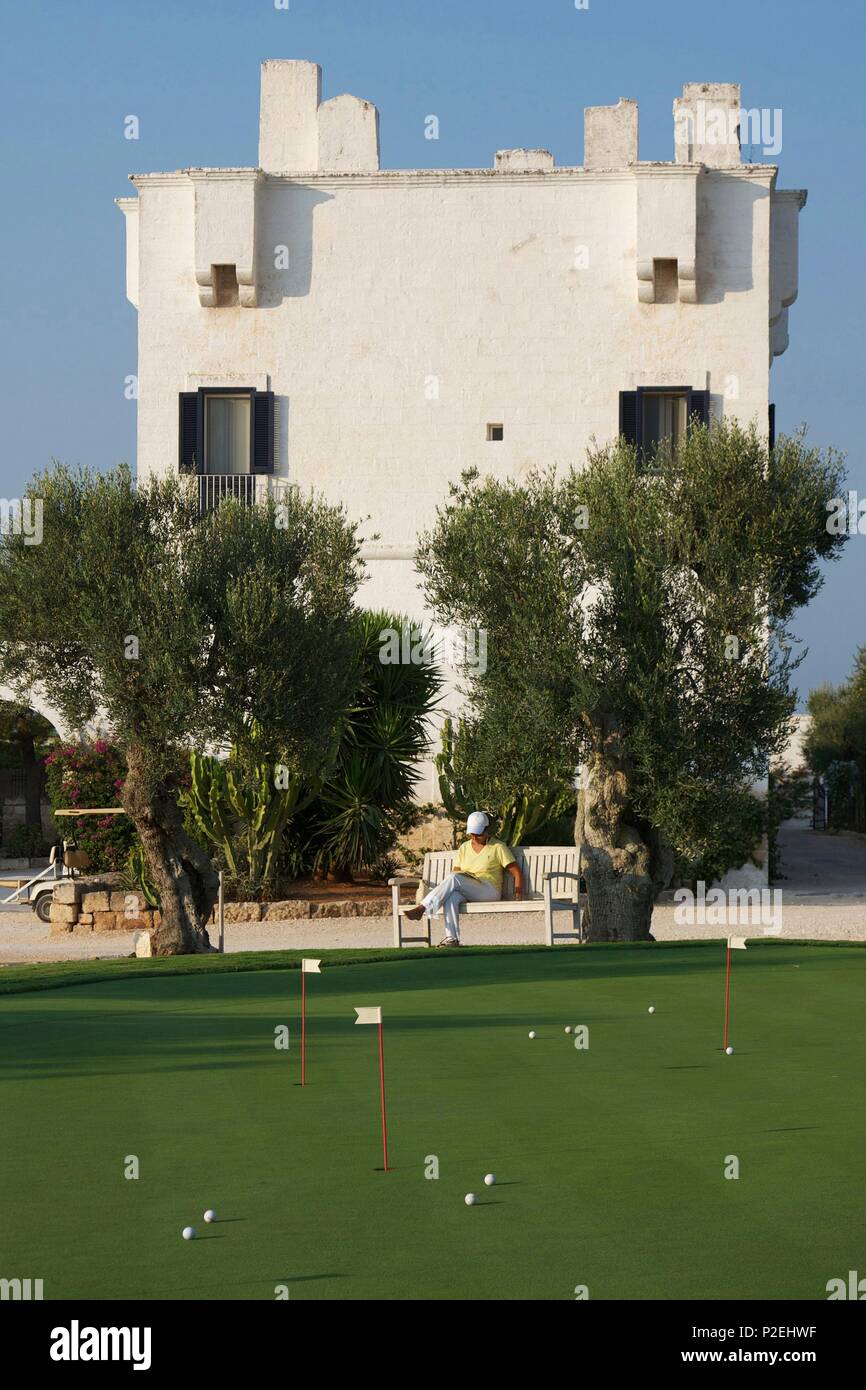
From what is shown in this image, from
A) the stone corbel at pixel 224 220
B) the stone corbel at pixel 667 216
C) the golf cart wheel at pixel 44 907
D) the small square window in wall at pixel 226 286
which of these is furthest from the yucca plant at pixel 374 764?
the stone corbel at pixel 667 216

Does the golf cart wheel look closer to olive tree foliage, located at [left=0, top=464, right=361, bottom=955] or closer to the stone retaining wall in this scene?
the stone retaining wall

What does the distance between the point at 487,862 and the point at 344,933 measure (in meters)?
→ 5.06

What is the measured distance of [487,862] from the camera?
57.0 ft

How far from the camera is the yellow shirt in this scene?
17.3 m

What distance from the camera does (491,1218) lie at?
5184 millimetres

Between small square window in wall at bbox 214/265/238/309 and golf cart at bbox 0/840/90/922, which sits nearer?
golf cart at bbox 0/840/90/922

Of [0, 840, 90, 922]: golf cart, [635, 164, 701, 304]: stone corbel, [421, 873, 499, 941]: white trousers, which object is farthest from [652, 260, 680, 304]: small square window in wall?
[421, 873, 499, 941]: white trousers

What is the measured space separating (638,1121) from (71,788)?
68.0 feet

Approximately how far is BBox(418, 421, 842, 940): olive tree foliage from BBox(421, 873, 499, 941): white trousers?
120 cm

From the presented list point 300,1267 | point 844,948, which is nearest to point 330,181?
point 844,948

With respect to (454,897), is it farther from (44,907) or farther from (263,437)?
(263,437)

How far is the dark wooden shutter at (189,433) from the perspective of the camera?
1142 inches

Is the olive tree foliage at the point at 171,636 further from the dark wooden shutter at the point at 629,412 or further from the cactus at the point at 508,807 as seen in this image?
the dark wooden shutter at the point at 629,412
